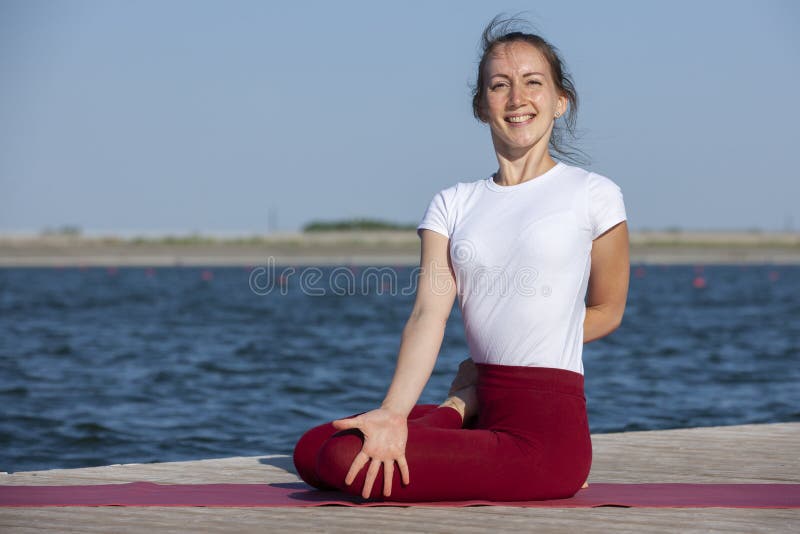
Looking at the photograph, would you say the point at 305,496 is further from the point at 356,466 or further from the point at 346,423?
the point at 346,423

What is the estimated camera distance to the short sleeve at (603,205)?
3.89 m

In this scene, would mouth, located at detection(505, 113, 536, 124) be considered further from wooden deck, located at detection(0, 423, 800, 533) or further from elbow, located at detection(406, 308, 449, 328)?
wooden deck, located at detection(0, 423, 800, 533)

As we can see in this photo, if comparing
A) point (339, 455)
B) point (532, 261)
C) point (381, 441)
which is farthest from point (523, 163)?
point (339, 455)

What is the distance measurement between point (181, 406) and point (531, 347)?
897 centimetres

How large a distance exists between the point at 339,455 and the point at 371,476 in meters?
0.14

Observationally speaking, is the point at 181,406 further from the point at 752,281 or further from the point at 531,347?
the point at 752,281

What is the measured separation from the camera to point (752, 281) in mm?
56750

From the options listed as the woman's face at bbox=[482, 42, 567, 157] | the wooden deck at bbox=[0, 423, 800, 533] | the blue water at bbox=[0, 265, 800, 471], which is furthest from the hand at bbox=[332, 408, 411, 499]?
the blue water at bbox=[0, 265, 800, 471]

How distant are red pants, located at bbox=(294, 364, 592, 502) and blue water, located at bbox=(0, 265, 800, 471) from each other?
17.7ft

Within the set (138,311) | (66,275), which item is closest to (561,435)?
(138,311)

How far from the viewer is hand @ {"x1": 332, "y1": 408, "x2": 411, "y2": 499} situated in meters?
3.76

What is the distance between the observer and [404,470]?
3.89 meters

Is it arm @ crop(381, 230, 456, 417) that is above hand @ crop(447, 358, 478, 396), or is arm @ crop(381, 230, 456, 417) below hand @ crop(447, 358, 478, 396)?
above

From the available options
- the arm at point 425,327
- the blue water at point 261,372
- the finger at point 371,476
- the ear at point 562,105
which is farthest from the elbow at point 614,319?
the blue water at point 261,372
